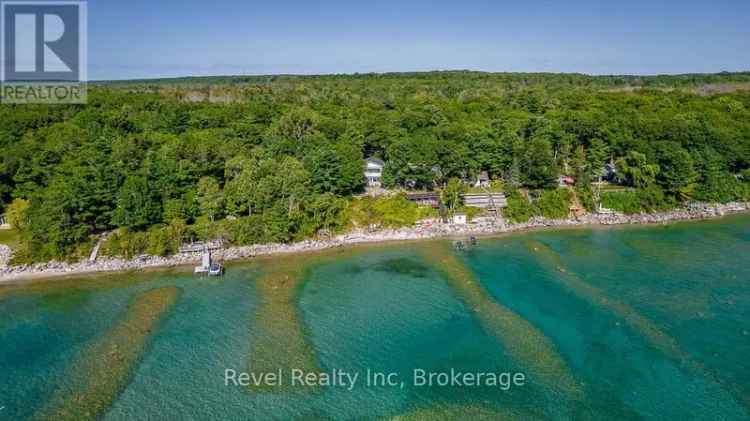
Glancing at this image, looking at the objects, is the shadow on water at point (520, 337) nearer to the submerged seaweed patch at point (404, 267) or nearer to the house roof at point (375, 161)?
the submerged seaweed patch at point (404, 267)

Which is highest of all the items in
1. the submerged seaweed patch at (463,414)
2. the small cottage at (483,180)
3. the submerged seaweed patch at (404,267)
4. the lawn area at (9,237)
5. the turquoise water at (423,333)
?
the small cottage at (483,180)

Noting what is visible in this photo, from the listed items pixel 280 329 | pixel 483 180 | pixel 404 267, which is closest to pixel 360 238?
pixel 404 267

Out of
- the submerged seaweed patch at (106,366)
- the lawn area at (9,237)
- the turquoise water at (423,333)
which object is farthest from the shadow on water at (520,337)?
the lawn area at (9,237)

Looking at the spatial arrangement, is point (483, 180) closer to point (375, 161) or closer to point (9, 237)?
point (375, 161)

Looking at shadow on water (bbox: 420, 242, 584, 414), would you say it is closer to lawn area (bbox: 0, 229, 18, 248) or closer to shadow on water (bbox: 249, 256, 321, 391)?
shadow on water (bbox: 249, 256, 321, 391)

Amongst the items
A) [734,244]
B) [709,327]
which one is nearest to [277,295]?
[709,327]

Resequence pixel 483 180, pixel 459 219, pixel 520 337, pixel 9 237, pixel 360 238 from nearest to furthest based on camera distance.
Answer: pixel 520 337, pixel 9 237, pixel 360 238, pixel 459 219, pixel 483 180
